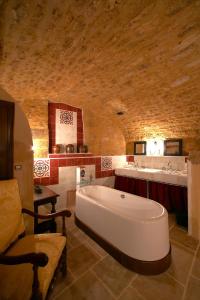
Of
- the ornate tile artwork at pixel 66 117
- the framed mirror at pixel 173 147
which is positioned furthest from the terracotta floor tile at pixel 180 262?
the ornate tile artwork at pixel 66 117

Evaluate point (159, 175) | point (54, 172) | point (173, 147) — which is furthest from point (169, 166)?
point (54, 172)

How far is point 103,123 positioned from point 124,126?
0.66 meters

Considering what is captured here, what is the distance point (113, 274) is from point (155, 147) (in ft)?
10.7

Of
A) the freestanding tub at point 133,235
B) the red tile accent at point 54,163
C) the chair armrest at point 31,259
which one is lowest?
the freestanding tub at point 133,235

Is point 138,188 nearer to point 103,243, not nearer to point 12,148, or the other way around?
point 103,243

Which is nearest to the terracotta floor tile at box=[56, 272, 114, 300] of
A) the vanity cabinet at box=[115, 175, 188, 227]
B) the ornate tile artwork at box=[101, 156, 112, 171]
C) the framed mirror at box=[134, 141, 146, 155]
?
the vanity cabinet at box=[115, 175, 188, 227]

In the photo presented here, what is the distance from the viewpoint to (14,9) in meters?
1.33

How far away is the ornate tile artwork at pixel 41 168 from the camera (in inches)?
124

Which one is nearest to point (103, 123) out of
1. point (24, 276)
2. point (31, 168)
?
point (31, 168)

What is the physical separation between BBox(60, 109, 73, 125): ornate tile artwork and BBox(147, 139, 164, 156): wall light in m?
2.28

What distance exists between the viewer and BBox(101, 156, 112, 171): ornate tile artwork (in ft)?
14.1

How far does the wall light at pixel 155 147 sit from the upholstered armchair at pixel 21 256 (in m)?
3.26

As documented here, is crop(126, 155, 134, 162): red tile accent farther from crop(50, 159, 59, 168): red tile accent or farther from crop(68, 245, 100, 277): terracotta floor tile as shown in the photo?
crop(68, 245, 100, 277): terracotta floor tile

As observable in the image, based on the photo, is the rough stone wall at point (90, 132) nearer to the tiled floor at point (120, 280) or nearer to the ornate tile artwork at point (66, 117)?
the ornate tile artwork at point (66, 117)
